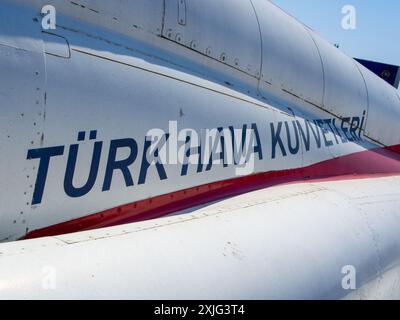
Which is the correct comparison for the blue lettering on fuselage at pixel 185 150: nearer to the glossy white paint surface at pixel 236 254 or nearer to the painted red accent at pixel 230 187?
the painted red accent at pixel 230 187

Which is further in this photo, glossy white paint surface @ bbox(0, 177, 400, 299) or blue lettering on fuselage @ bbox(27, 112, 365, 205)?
Result: blue lettering on fuselage @ bbox(27, 112, 365, 205)

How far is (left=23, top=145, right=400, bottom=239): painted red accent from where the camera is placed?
255 cm

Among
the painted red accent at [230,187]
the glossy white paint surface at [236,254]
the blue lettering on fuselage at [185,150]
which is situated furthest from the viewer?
the painted red accent at [230,187]

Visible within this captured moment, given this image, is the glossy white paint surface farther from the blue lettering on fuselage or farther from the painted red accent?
the blue lettering on fuselage

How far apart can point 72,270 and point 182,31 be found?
2048 mm

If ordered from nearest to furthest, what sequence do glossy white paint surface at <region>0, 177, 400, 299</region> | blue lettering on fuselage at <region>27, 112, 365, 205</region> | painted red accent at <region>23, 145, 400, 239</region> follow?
1. glossy white paint surface at <region>0, 177, 400, 299</region>
2. blue lettering on fuselage at <region>27, 112, 365, 205</region>
3. painted red accent at <region>23, 145, 400, 239</region>

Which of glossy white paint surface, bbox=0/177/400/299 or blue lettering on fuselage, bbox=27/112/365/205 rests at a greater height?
blue lettering on fuselage, bbox=27/112/365/205

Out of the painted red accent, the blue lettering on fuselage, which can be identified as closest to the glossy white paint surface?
the painted red accent

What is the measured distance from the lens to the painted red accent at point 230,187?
8.37ft

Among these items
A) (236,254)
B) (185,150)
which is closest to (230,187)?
(185,150)

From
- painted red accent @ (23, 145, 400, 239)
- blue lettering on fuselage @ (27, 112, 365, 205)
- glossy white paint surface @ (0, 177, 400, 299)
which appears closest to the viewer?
glossy white paint surface @ (0, 177, 400, 299)

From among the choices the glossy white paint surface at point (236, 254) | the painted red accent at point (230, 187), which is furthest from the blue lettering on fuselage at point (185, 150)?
the glossy white paint surface at point (236, 254)

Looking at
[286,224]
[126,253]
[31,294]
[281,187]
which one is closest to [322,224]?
[286,224]

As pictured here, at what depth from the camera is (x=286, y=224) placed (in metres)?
2.95
